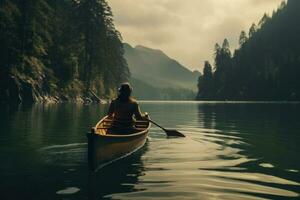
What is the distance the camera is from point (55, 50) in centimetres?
7494

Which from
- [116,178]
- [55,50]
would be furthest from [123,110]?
[55,50]

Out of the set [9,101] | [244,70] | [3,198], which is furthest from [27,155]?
[244,70]

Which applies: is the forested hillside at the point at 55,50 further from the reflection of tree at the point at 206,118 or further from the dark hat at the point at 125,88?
the dark hat at the point at 125,88

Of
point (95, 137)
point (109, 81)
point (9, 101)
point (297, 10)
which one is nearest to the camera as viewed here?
point (95, 137)

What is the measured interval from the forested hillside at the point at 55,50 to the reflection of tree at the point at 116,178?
153ft

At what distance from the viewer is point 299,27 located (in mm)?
172125

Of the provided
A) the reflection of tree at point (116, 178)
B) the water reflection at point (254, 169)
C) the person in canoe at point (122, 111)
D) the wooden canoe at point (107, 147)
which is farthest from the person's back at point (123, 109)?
the water reflection at point (254, 169)

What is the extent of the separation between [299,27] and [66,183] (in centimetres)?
17718

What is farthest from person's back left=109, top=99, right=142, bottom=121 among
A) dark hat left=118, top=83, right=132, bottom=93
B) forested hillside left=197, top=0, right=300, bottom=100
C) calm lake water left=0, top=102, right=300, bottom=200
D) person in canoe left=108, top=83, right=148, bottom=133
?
forested hillside left=197, top=0, right=300, bottom=100

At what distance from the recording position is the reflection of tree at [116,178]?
9219mm

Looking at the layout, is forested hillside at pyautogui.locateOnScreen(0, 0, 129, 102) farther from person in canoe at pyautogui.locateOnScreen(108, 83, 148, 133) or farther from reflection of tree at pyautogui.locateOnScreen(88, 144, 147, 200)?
reflection of tree at pyautogui.locateOnScreen(88, 144, 147, 200)

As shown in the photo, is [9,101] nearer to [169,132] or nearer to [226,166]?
[169,132]

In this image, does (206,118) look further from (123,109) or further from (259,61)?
(259,61)

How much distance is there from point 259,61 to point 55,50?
114m
